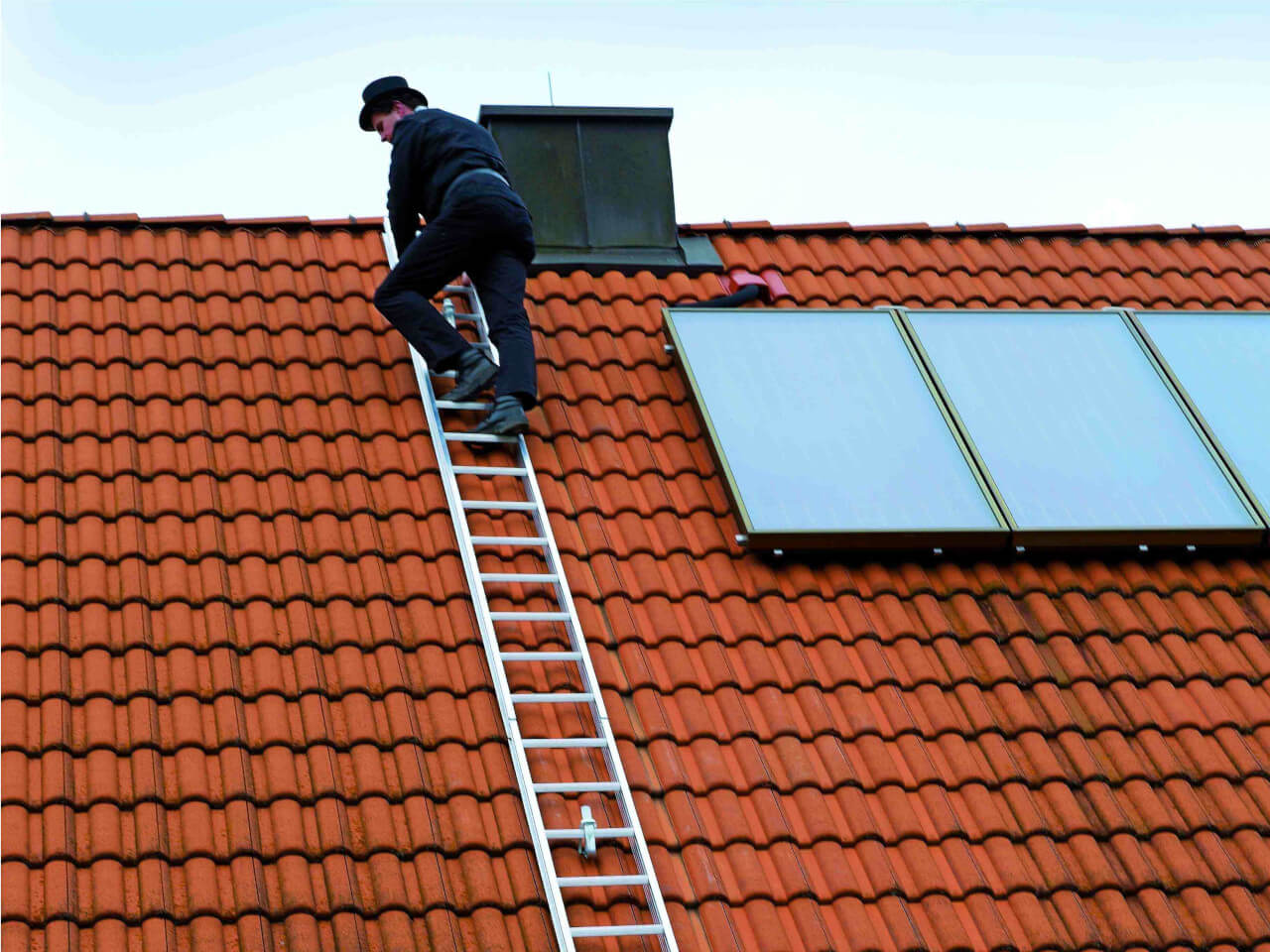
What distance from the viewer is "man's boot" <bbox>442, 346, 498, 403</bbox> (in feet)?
23.3

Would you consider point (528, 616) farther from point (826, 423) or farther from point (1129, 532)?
point (1129, 532)

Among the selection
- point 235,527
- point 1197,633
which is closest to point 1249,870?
point 1197,633

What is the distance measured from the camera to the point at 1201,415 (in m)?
7.45

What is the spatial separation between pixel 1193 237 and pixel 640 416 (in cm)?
345

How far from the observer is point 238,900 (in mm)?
5074

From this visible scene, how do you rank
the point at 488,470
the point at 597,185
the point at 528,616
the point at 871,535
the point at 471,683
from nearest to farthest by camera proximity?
the point at 471,683, the point at 528,616, the point at 871,535, the point at 488,470, the point at 597,185

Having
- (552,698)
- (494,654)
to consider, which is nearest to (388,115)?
(494,654)

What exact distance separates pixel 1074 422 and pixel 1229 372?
0.87 metres

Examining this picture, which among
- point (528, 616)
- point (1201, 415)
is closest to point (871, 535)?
point (528, 616)

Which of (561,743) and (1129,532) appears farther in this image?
(1129,532)

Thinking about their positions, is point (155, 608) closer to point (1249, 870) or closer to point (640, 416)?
point (640, 416)

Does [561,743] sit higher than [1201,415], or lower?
lower

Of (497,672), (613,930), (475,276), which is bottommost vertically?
(613,930)

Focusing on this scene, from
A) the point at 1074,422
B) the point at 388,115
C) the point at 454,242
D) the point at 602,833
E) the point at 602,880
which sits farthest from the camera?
the point at 388,115
